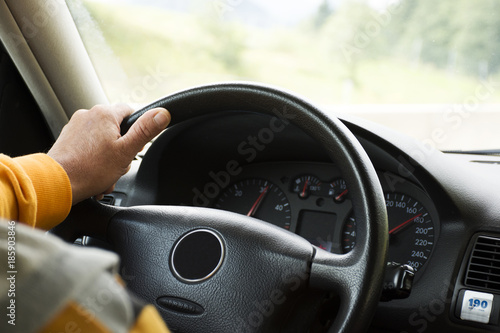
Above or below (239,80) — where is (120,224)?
below

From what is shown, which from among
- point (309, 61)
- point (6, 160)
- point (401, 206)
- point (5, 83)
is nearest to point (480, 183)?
point (401, 206)

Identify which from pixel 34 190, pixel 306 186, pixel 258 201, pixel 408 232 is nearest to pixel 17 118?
pixel 258 201

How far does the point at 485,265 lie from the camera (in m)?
1.22

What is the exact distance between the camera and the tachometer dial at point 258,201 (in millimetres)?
1616

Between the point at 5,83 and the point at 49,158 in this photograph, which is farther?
the point at 5,83

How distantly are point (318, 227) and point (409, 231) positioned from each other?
0.78 ft

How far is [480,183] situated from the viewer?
1.33 m

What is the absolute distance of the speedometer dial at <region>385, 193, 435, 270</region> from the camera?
1378 mm

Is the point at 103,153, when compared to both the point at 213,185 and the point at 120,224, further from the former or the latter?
the point at 213,185

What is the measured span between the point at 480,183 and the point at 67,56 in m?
1.13

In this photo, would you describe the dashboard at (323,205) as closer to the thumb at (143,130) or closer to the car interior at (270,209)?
the car interior at (270,209)

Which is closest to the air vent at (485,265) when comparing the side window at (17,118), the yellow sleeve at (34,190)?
the yellow sleeve at (34,190)

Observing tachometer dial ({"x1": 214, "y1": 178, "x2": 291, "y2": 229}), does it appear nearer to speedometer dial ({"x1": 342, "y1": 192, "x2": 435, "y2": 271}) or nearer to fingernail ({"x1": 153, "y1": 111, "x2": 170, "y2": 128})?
speedometer dial ({"x1": 342, "y1": 192, "x2": 435, "y2": 271})

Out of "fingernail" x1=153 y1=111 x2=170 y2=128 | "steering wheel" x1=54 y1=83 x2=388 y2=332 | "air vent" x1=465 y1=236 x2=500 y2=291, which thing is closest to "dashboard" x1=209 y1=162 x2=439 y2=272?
"air vent" x1=465 y1=236 x2=500 y2=291
